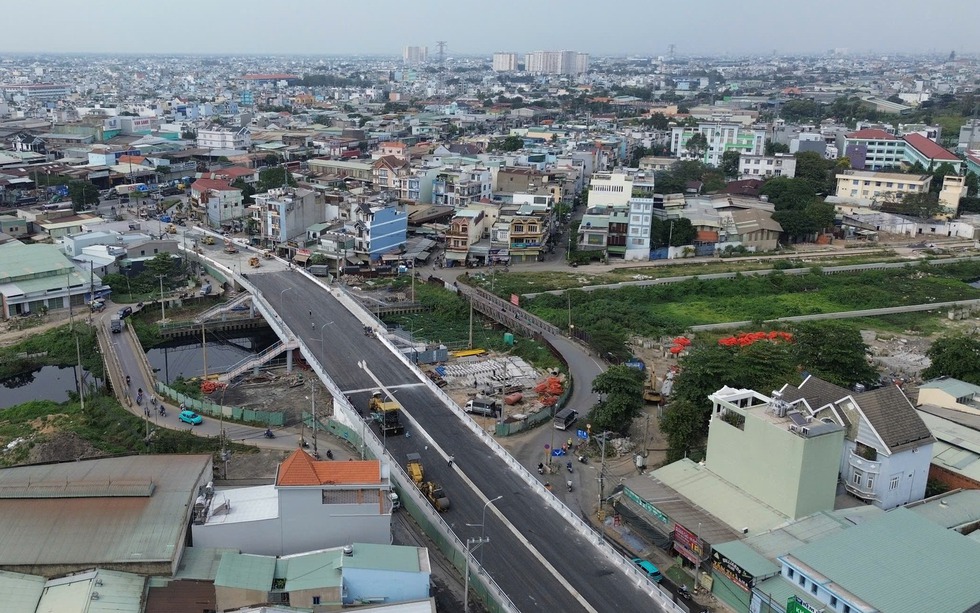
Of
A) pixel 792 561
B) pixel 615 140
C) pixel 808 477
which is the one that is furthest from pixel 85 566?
pixel 615 140

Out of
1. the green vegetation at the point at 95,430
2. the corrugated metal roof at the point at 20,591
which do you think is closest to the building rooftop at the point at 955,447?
the green vegetation at the point at 95,430

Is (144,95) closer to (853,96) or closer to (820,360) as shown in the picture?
(853,96)

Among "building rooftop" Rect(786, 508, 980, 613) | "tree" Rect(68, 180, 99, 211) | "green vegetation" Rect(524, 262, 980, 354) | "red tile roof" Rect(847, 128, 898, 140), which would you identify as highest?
"red tile roof" Rect(847, 128, 898, 140)

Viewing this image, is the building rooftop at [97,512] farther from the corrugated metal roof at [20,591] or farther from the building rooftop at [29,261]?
the building rooftop at [29,261]

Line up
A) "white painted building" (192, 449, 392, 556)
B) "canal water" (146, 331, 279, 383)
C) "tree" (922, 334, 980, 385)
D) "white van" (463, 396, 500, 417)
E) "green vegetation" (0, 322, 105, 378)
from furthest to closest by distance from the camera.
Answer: "canal water" (146, 331, 279, 383) < "green vegetation" (0, 322, 105, 378) < "tree" (922, 334, 980, 385) < "white van" (463, 396, 500, 417) < "white painted building" (192, 449, 392, 556)

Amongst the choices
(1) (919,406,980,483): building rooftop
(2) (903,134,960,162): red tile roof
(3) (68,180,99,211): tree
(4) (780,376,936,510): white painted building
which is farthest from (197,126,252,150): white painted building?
(4) (780,376,936,510): white painted building

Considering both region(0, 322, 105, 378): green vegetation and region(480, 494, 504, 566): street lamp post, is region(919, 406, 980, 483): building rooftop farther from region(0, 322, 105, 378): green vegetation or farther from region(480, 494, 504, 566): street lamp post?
region(0, 322, 105, 378): green vegetation
